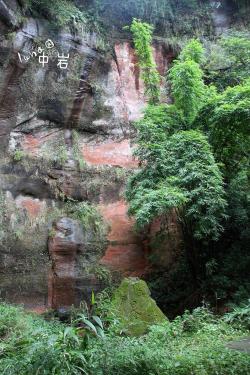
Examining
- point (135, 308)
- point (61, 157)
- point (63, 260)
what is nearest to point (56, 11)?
point (61, 157)

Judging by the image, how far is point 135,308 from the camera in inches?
297

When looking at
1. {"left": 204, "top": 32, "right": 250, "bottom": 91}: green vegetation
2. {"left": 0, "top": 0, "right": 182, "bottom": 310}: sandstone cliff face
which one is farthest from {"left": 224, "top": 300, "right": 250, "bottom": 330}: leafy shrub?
{"left": 204, "top": 32, "right": 250, "bottom": 91}: green vegetation

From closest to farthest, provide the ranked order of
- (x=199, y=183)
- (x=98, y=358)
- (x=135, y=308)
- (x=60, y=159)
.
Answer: (x=98, y=358)
(x=135, y=308)
(x=199, y=183)
(x=60, y=159)

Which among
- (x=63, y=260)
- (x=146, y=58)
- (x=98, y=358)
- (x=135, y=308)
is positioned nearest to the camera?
(x=98, y=358)

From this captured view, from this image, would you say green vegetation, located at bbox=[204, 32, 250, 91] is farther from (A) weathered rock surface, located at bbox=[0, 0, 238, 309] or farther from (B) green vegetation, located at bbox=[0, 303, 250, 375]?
(B) green vegetation, located at bbox=[0, 303, 250, 375]

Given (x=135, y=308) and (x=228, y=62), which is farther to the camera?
(x=228, y=62)

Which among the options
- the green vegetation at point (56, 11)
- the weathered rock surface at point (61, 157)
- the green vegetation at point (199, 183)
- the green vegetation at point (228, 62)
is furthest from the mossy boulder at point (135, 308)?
the green vegetation at point (56, 11)

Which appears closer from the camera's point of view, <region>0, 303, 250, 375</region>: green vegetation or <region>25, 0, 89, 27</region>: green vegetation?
<region>0, 303, 250, 375</region>: green vegetation

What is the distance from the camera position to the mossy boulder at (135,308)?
7.18 m

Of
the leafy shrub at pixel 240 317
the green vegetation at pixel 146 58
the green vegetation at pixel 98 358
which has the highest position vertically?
the green vegetation at pixel 146 58

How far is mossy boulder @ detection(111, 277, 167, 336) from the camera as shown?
23.5ft

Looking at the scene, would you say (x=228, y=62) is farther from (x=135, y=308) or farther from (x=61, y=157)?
(x=135, y=308)

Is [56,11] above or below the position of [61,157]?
above

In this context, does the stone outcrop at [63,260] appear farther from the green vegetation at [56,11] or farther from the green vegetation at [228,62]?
the green vegetation at [228,62]
